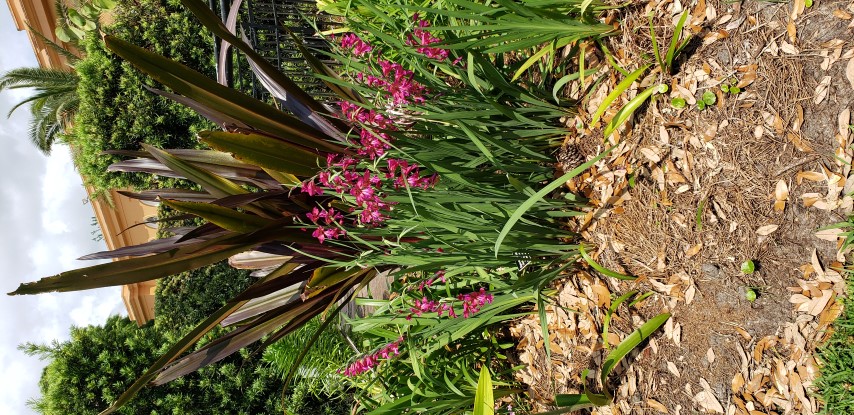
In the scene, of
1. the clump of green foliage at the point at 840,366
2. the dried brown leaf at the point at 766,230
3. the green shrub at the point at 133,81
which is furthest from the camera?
the green shrub at the point at 133,81

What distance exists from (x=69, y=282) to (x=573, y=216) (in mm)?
1502

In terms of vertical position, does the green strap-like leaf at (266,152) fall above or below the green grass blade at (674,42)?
above

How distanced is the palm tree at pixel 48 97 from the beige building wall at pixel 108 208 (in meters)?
1.20

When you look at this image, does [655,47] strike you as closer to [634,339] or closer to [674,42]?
[674,42]

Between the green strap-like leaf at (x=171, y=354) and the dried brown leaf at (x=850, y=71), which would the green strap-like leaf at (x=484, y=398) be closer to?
the green strap-like leaf at (x=171, y=354)

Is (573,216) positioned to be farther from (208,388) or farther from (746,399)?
(208,388)

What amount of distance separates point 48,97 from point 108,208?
2.58m

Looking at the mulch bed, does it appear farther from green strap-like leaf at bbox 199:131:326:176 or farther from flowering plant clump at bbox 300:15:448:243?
green strap-like leaf at bbox 199:131:326:176

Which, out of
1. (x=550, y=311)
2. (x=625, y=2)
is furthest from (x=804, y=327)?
(x=625, y=2)

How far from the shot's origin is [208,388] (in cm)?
584

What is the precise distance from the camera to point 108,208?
1198 centimetres

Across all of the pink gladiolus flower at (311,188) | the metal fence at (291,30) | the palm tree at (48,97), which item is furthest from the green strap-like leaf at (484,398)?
the palm tree at (48,97)

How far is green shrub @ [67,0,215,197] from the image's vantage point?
8.85m

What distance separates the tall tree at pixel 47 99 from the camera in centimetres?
980
